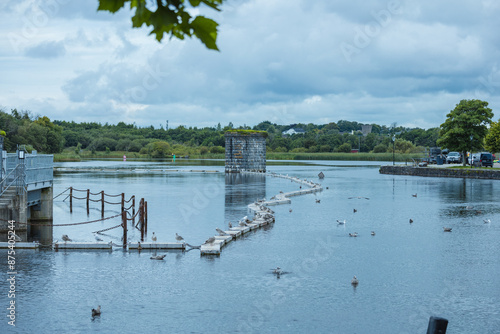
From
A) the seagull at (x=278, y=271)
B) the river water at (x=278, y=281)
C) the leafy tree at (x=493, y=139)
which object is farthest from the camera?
the leafy tree at (x=493, y=139)

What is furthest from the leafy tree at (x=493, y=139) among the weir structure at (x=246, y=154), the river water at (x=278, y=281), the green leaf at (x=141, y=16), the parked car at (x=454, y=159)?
the green leaf at (x=141, y=16)

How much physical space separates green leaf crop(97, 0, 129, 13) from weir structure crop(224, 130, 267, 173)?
243ft

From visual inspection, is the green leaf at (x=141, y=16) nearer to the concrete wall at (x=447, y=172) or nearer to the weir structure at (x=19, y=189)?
the weir structure at (x=19, y=189)

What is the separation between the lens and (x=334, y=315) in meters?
14.2

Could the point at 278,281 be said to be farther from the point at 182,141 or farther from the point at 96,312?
the point at 182,141

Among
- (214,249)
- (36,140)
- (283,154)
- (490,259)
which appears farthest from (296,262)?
(283,154)

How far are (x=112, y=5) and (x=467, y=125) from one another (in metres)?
73.6

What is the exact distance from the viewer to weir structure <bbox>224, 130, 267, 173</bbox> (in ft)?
258

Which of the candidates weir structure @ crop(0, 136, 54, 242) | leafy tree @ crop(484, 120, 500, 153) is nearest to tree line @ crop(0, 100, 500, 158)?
leafy tree @ crop(484, 120, 500, 153)

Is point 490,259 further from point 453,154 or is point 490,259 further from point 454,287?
point 453,154

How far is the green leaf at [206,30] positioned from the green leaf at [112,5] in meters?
0.47

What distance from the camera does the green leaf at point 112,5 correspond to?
3590 millimetres

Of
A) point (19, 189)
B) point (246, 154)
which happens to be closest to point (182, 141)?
point (246, 154)

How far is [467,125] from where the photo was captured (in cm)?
7162
